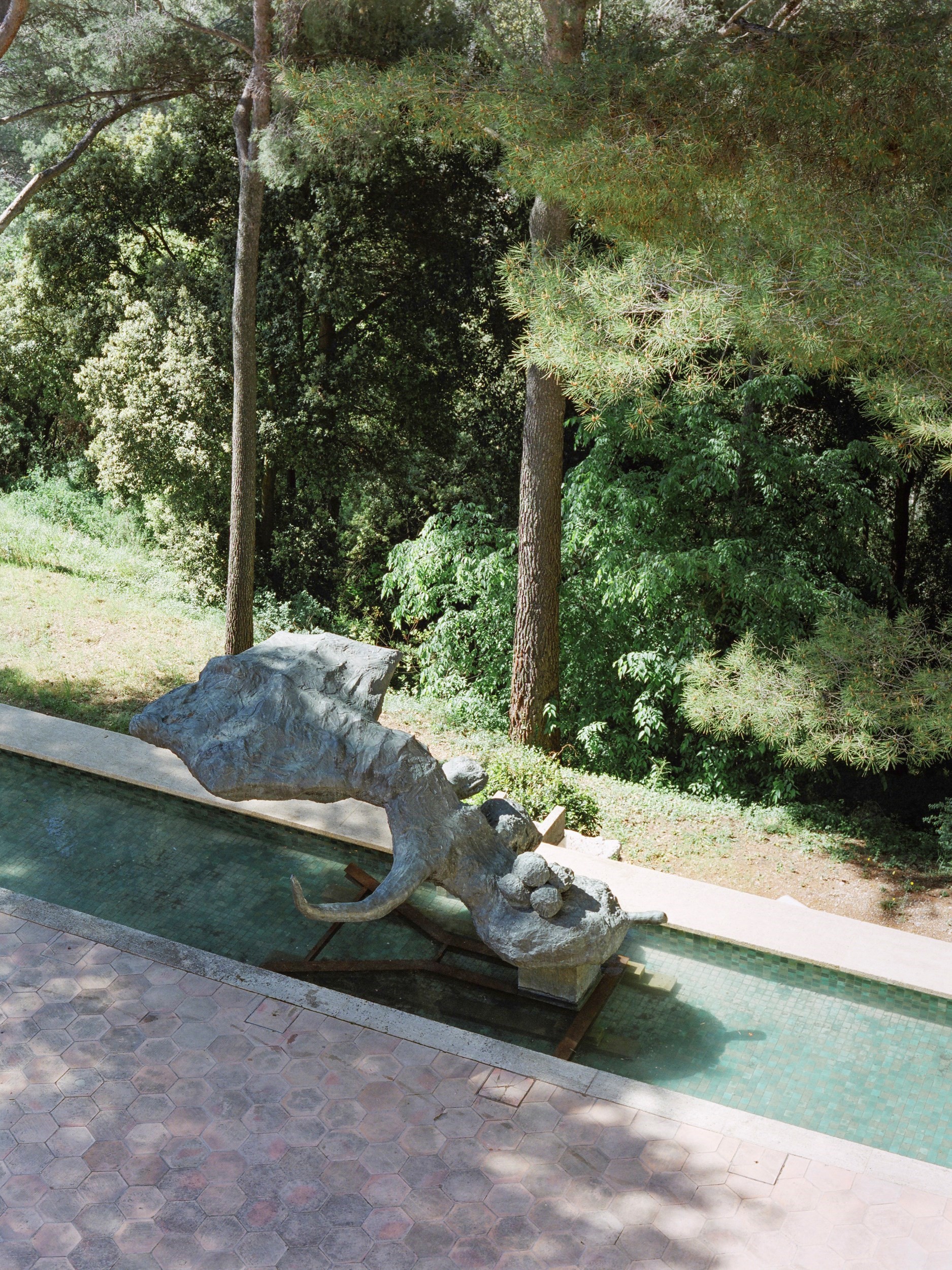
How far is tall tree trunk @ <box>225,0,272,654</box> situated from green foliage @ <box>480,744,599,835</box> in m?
2.83

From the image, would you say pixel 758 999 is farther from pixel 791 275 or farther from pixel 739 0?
pixel 739 0

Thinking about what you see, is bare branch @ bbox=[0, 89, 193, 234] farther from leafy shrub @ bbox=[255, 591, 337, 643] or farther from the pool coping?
the pool coping

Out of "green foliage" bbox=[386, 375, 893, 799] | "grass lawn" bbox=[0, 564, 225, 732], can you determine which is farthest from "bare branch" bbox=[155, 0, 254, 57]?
"grass lawn" bbox=[0, 564, 225, 732]

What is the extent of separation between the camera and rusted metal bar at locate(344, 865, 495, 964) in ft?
17.4

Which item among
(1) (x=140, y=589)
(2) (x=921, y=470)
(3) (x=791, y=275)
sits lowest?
(1) (x=140, y=589)

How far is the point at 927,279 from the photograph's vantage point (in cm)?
410

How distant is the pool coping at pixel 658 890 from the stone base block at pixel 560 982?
2.02 feet

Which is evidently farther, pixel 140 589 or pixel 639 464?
pixel 140 589

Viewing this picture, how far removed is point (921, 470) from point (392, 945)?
781 centimetres

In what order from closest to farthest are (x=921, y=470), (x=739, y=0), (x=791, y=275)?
(x=791, y=275) → (x=739, y=0) → (x=921, y=470)

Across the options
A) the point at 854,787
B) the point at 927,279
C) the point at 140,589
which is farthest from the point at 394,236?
the point at 927,279

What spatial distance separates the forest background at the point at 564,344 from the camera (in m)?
5.11

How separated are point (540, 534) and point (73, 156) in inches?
247

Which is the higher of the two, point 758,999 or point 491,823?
point 491,823
